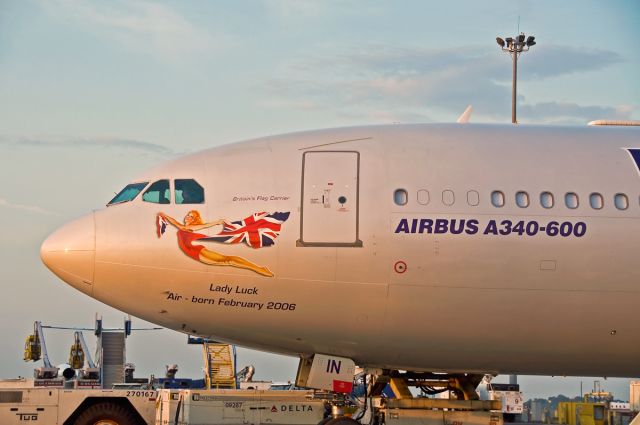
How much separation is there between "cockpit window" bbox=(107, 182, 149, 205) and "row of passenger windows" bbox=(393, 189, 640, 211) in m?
4.44

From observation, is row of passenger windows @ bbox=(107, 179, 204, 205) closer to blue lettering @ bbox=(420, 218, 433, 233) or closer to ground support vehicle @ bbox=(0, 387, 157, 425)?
blue lettering @ bbox=(420, 218, 433, 233)

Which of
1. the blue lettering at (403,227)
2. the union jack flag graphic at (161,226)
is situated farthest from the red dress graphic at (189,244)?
the blue lettering at (403,227)

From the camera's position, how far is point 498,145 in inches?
821

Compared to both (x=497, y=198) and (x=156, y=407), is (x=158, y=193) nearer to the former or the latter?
(x=156, y=407)

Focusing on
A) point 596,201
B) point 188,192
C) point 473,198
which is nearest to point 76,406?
point 188,192

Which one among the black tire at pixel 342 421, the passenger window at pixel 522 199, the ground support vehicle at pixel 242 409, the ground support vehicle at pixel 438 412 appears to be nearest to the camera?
the black tire at pixel 342 421

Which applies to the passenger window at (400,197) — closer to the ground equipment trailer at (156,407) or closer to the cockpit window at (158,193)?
the cockpit window at (158,193)

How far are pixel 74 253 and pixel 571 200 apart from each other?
8.46m

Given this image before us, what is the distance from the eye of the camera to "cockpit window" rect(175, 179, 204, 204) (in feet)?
66.4

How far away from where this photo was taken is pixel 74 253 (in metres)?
20.0

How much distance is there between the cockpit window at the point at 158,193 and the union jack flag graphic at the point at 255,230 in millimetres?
1138

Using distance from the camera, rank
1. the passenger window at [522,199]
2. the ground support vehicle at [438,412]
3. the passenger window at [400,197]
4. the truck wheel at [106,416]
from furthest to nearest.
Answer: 1. the truck wheel at [106,416]
2. the ground support vehicle at [438,412]
3. the passenger window at [522,199]
4. the passenger window at [400,197]

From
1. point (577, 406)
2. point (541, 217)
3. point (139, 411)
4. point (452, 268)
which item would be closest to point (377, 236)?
point (452, 268)

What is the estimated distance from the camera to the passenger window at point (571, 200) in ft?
66.5
